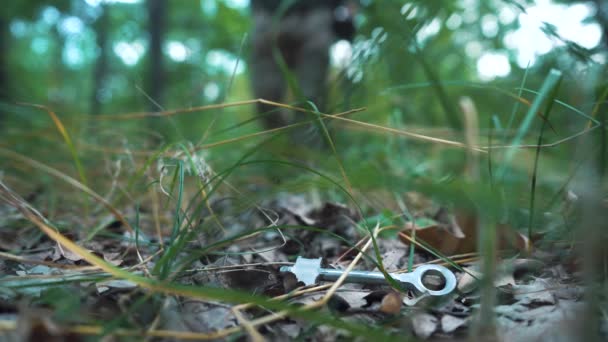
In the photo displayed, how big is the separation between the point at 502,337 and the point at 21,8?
6.10 metres

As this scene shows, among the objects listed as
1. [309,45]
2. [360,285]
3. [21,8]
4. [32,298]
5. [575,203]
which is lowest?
[32,298]

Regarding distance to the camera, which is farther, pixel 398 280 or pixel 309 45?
pixel 309 45

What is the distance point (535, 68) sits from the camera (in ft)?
3.51

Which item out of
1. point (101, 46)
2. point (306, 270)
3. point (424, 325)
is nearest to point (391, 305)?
point (424, 325)

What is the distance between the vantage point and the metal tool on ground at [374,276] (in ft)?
1.86

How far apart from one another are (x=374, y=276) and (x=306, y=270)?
10cm

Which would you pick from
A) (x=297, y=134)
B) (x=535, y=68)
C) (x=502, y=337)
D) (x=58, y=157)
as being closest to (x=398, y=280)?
(x=502, y=337)

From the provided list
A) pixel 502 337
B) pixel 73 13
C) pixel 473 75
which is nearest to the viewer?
pixel 502 337

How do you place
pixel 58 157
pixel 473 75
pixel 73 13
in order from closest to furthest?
pixel 58 157 < pixel 473 75 < pixel 73 13

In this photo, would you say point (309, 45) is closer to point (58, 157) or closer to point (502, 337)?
point (58, 157)

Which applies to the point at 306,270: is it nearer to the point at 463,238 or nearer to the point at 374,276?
the point at 374,276

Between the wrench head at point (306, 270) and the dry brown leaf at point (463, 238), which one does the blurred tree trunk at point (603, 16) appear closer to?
the dry brown leaf at point (463, 238)

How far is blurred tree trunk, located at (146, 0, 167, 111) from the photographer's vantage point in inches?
177

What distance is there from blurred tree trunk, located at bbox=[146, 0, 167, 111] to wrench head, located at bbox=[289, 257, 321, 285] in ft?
14.1
